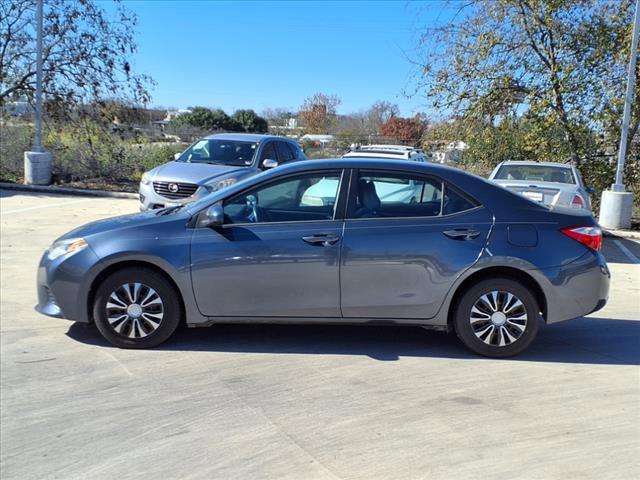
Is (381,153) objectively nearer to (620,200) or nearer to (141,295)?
(620,200)

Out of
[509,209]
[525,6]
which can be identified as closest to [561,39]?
[525,6]

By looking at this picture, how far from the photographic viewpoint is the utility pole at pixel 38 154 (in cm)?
1644

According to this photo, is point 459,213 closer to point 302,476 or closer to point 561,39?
point 302,476

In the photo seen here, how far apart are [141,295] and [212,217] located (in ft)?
2.90

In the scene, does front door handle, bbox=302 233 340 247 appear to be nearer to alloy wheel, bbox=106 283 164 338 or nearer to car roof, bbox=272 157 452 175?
car roof, bbox=272 157 452 175

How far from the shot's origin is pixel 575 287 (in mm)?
4992

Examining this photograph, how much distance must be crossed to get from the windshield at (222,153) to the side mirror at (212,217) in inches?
250

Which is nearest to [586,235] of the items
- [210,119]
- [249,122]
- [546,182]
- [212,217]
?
[212,217]

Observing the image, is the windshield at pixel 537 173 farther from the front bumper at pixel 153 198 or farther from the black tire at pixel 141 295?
the black tire at pixel 141 295

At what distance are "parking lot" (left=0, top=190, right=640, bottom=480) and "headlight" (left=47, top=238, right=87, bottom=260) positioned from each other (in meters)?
0.78

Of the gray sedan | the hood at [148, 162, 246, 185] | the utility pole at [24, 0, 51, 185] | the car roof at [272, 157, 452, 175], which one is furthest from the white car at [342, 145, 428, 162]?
the utility pole at [24, 0, 51, 185]

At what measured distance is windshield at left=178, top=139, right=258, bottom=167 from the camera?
451 inches

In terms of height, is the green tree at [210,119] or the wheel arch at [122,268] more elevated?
the green tree at [210,119]

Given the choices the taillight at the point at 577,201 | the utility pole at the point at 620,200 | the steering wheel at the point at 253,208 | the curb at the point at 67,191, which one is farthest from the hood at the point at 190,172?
the utility pole at the point at 620,200
